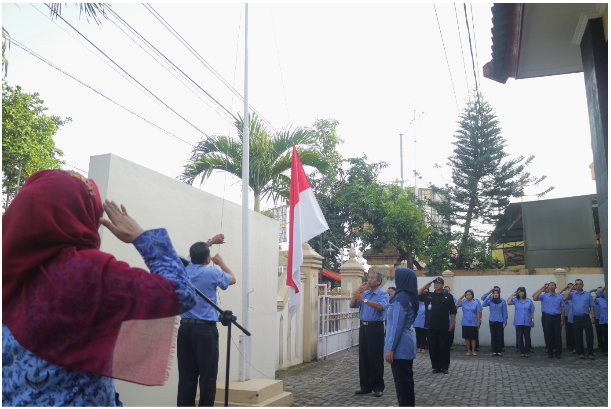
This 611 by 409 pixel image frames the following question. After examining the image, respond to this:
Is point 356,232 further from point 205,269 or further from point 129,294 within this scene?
point 129,294

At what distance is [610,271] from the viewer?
483 cm

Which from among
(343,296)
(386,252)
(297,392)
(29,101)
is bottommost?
(297,392)

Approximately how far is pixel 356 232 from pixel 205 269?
56.6 ft

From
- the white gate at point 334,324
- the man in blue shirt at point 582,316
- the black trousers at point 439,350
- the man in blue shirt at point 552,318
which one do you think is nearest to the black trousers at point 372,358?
the black trousers at point 439,350

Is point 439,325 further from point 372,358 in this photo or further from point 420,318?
point 420,318

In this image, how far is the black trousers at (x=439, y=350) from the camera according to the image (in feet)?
32.9

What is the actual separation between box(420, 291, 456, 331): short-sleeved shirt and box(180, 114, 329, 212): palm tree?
4113 mm

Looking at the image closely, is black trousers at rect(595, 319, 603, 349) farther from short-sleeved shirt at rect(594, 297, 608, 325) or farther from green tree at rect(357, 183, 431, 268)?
green tree at rect(357, 183, 431, 268)

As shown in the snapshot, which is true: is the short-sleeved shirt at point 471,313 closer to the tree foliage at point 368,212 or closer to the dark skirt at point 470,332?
the dark skirt at point 470,332

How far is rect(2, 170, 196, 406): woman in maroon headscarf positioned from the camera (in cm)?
166

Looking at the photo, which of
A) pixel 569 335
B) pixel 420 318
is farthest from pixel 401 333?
pixel 569 335

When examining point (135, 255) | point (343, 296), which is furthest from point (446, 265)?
point (135, 255)

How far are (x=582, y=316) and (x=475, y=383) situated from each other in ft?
18.4

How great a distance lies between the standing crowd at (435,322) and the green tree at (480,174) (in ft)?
36.9
